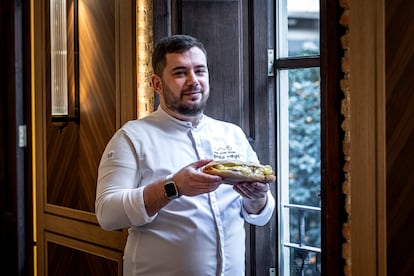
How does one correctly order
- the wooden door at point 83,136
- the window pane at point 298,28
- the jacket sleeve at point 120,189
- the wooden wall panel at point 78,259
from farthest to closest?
the wooden wall panel at point 78,259, the wooden door at point 83,136, the window pane at point 298,28, the jacket sleeve at point 120,189

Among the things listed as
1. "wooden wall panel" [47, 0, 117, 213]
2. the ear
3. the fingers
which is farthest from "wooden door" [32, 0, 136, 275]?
the fingers

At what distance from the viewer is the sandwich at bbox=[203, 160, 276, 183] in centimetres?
204

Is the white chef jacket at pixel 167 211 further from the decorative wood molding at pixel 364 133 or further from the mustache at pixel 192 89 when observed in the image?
Answer: the decorative wood molding at pixel 364 133

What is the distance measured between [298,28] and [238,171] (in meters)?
1.08

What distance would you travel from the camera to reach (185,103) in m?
2.35

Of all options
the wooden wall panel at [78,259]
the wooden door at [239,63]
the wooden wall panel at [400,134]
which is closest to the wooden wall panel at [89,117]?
the wooden wall panel at [78,259]

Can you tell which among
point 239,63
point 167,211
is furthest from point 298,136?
point 167,211

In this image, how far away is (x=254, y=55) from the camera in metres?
2.99

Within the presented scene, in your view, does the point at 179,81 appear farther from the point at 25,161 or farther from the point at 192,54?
the point at 25,161

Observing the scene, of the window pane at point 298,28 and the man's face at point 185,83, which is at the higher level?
the window pane at point 298,28

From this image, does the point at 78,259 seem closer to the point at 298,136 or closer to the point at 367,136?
the point at 298,136

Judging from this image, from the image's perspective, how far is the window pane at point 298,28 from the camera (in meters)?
2.83

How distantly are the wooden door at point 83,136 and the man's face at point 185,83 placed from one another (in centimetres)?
76

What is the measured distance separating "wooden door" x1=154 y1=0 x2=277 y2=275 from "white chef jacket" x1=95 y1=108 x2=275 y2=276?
2.04 feet
